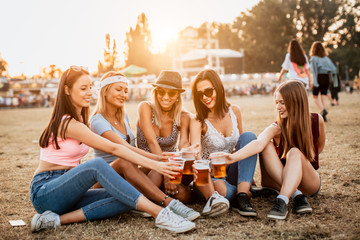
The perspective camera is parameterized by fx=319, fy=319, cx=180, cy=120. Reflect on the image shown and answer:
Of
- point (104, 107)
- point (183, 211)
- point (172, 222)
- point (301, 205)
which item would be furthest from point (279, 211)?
point (104, 107)

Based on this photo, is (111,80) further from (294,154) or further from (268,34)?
(268,34)

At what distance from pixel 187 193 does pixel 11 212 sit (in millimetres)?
1837

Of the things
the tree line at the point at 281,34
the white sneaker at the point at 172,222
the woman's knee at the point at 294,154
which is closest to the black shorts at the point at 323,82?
the woman's knee at the point at 294,154

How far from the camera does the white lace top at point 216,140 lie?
362 cm

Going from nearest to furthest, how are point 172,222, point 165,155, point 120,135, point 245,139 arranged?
point 172,222 < point 165,155 < point 245,139 < point 120,135

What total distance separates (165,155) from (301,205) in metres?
1.36

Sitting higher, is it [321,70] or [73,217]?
[321,70]

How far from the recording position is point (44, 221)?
2.69m

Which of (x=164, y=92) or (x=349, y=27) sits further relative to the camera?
(x=349, y=27)

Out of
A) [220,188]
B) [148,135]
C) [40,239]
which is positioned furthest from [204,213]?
[40,239]

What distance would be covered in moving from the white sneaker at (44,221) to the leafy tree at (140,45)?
55.5 metres

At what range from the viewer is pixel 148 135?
367cm

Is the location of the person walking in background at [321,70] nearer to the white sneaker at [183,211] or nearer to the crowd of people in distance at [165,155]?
the crowd of people in distance at [165,155]

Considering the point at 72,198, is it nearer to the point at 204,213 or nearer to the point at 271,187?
the point at 204,213
